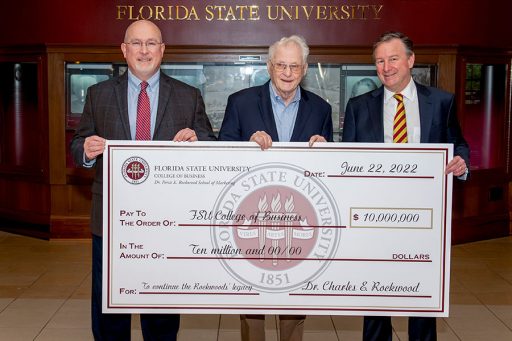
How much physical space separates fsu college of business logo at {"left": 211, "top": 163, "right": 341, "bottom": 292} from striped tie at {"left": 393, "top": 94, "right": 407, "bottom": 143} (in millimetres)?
438

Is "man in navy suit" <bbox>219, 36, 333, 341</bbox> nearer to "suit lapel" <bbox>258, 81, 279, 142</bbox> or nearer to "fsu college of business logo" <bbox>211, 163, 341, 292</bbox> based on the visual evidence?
"suit lapel" <bbox>258, 81, 279, 142</bbox>

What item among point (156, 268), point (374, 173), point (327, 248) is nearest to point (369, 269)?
point (327, 248)

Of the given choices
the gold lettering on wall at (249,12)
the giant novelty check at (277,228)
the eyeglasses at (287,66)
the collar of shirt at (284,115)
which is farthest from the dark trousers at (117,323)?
the gold lettering on wall at (249,12)

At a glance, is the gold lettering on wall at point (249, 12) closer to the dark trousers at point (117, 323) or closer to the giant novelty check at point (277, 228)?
the dark trousers at point (117, 323)

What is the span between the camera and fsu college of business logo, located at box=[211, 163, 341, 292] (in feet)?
10.3

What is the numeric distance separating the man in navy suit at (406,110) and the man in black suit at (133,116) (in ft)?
2.24


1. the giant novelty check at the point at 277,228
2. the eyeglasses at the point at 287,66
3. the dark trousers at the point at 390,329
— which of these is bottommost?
the dark trousers at the point at 390,329

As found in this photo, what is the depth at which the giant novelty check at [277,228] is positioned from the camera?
10.3 feet

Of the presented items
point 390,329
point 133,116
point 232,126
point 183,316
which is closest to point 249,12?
point 183,316

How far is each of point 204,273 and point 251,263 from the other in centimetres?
19

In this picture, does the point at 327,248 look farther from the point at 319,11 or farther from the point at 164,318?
the point at 319,11

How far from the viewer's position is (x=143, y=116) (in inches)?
133

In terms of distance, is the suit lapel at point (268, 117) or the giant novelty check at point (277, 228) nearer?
the giant novelty check at point (277, 228)

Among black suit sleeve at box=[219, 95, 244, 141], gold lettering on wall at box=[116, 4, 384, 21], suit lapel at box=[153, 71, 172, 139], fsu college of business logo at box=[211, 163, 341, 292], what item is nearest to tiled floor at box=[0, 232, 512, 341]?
fsu college of business logo at box=[211, 163, 341, 292]
